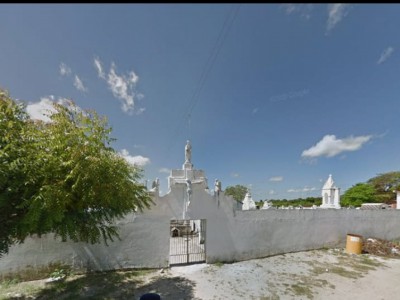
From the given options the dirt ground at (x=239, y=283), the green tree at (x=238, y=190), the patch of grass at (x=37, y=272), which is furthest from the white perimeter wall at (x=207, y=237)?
the green tree at (x=238, y=190)

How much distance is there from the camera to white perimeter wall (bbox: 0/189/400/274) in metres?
7.59

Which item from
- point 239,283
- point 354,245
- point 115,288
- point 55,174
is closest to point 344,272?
point 354,245

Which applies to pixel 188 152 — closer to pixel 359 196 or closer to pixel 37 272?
pixel 37 272

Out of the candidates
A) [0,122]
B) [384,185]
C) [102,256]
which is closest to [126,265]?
[102,256]

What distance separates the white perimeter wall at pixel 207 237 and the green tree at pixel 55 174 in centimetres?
295

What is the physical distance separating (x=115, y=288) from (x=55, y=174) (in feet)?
14.8

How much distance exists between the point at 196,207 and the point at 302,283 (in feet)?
15.3

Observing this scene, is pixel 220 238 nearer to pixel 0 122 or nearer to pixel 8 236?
pixel 8 236

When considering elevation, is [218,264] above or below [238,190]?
below

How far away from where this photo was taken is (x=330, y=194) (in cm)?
1448

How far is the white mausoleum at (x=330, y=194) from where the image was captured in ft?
46.4

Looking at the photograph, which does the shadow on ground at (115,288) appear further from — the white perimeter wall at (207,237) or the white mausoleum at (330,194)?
the white mausoleum at (330,194)

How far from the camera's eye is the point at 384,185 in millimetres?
38625

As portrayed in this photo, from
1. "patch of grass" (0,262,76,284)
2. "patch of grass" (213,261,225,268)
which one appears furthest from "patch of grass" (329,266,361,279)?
"patch of grass" (0,262,76,284)
